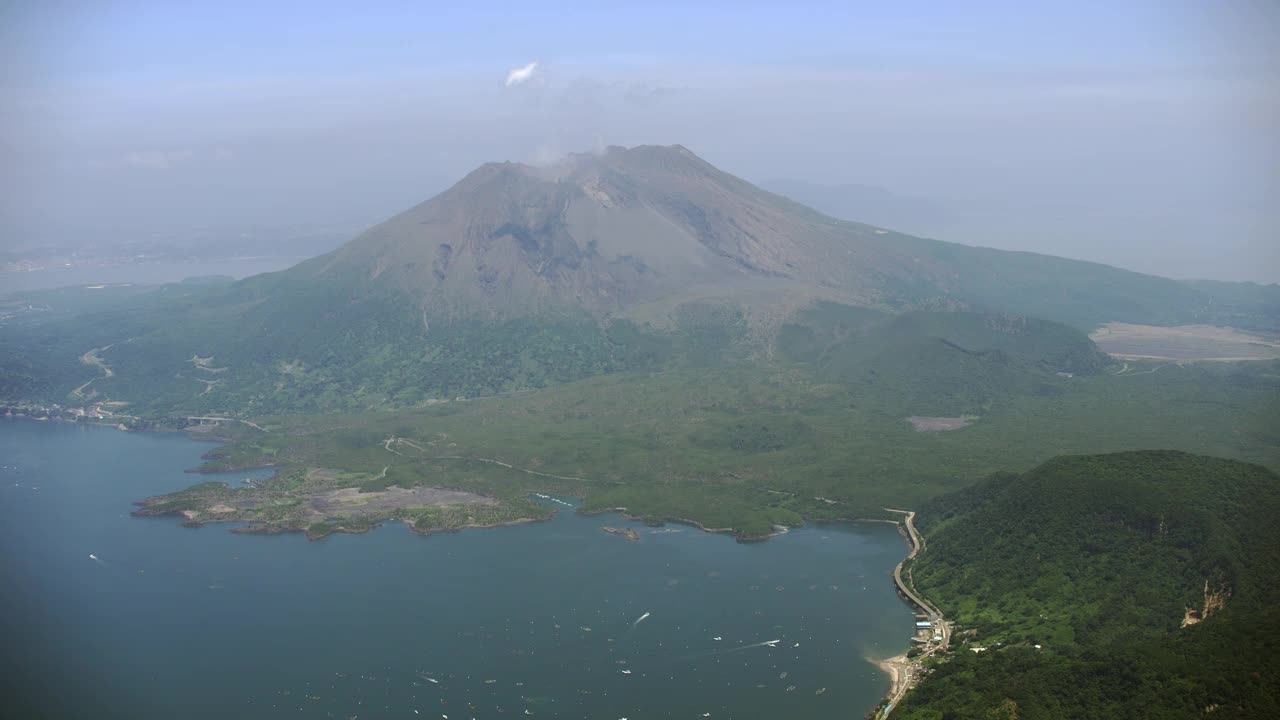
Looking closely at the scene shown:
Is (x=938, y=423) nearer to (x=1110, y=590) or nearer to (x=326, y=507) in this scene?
(x=1110, y=590)

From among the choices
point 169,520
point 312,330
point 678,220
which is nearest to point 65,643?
point 169,520

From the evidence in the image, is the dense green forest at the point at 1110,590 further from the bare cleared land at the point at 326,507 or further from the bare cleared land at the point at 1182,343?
the bare cleared land at the point at 1182,343

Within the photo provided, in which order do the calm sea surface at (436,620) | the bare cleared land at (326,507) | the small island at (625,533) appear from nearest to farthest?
1. the calm sea surface at (436,620)
2. the small island at (625,533)
3. the bare cleared land at (326,507)

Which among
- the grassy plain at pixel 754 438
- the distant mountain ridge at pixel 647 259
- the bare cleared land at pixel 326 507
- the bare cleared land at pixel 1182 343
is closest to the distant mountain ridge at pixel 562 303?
the distant mountain ridge at pixel 647 259

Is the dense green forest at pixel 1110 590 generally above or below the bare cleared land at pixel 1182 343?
below

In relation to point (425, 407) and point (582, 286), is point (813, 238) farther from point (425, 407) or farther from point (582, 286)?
point (425, 407)

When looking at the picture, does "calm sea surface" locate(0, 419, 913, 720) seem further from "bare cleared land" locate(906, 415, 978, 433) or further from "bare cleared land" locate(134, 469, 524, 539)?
"bare cleared land" locate(906, 415, 978, 433)
